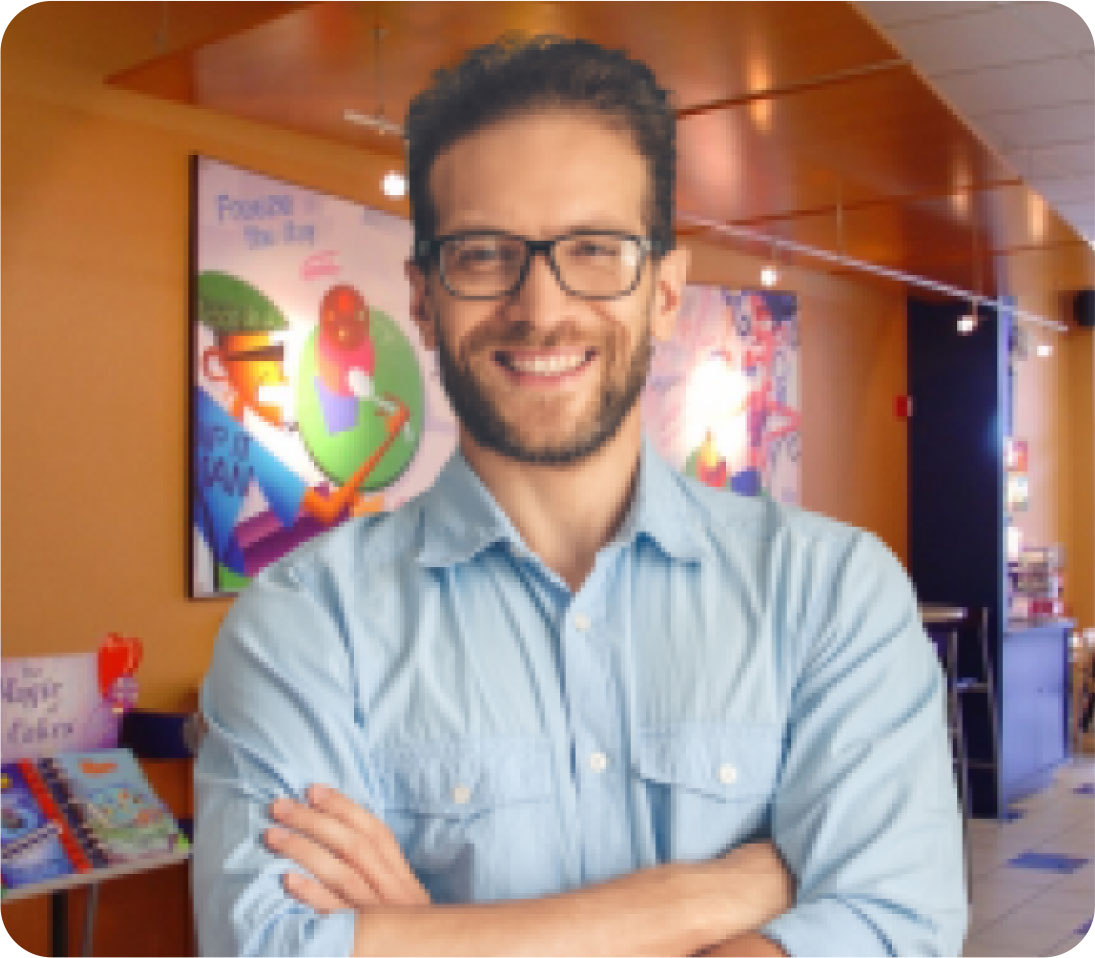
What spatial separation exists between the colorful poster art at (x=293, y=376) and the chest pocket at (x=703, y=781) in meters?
3.02

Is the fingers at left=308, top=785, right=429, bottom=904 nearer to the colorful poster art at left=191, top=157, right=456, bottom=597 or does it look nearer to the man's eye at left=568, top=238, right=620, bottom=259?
the man's eye at left=568, top=238, right=620, bottom=259

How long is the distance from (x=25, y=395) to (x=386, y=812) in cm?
276

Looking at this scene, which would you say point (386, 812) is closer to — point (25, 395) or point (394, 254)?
point (25, 395)

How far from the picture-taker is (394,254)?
204 inches

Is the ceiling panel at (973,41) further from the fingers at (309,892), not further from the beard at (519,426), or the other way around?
the fingers at (309,892)

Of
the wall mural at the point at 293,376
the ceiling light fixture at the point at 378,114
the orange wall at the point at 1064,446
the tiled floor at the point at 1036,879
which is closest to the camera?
the ceiling light fixture at the point at 378,114

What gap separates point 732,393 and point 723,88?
3.12 m

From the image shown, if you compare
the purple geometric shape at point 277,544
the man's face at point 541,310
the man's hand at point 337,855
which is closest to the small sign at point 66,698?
the purple geometric shape at point 277,544

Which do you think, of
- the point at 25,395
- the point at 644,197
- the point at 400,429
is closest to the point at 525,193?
the point at 644,197

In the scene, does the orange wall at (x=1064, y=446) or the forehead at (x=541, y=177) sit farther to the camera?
the orange wall at (x=1064, y=446)

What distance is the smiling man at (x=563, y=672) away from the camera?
4.83 feet

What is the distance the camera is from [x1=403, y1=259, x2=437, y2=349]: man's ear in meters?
1.57

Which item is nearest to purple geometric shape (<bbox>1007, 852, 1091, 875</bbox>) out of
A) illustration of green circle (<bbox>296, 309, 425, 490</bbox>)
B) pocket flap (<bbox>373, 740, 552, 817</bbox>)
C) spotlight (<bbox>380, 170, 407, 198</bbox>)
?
illustration of green circle (<bbox>296, 309, 425, 490</bbox>)

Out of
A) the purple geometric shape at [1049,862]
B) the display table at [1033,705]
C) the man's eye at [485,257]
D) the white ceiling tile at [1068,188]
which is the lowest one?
the purple geometric shape at [1049,862]
